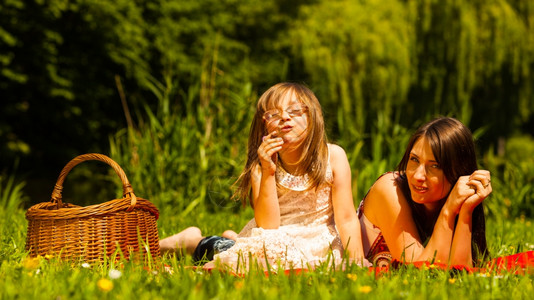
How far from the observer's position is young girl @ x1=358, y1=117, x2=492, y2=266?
233 cm

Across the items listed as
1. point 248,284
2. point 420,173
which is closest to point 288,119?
point 420,173

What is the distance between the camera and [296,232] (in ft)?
8.86

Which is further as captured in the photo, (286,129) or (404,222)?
(286,129)

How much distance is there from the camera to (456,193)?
2.35m

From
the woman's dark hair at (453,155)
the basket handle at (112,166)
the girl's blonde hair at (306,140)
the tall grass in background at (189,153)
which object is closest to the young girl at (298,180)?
the girl's blonde hair at (306,140)

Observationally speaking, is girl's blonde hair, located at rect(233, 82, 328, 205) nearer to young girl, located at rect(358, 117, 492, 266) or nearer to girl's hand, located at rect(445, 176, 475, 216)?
young girl, located at rect(358, 117, 492, 266)

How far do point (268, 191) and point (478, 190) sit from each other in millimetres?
863

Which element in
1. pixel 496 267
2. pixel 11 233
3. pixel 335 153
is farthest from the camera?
pixel 11 233

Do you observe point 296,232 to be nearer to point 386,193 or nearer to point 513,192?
point 386,193

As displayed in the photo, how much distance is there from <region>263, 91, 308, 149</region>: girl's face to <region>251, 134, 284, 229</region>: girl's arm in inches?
4.1

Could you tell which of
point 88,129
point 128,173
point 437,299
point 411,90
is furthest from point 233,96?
point 88,129

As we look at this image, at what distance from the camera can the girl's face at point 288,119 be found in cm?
273

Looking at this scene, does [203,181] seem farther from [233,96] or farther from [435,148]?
[435,148]

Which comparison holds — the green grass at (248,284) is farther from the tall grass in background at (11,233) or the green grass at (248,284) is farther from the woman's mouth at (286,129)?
the woman's mouth at (286,129)
